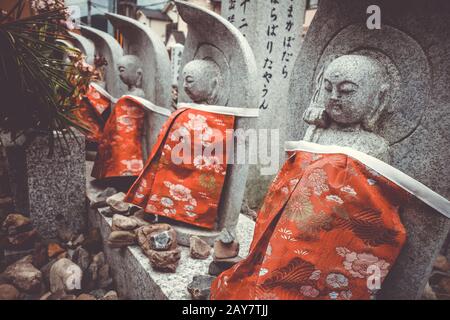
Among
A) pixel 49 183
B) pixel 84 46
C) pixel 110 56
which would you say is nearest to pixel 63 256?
pixel 49 183

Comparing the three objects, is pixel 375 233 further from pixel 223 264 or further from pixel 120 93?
pixel 120 93

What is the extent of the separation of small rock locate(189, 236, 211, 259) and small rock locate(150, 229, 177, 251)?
0.18 m

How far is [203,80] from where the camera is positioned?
2.73m

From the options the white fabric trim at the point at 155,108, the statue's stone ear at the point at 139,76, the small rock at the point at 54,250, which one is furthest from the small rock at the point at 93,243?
the statue's stone ear at the point at 139,76

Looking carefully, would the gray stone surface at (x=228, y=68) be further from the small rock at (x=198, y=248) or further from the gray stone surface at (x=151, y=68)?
the gray stone surface at (x=151, y=68)

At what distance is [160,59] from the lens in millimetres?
3701

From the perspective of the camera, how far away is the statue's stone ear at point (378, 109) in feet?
5.72

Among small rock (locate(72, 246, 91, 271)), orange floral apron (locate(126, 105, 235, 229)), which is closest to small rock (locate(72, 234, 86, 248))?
small rock (locate(72, 246, 91, 271))

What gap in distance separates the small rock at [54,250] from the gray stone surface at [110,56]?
7.65ft

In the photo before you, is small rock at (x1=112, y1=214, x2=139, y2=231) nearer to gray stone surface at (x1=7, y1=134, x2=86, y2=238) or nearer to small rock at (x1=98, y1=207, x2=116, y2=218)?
small rock at (x1=98, y1=207, x2=116, y2=218)

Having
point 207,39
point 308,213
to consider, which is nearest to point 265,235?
point 308,213

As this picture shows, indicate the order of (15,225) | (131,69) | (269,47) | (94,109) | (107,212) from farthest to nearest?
(94,109) < (269,47) < (131,69) < (107,212) < (15,225)

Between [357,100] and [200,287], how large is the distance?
4.61ft

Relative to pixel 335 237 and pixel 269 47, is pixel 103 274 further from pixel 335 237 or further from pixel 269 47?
pixel 269 47
